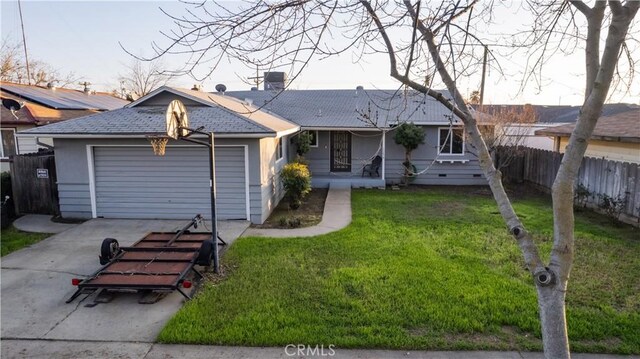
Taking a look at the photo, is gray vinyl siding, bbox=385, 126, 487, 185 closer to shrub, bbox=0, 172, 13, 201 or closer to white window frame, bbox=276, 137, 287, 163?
white window frame, bbox=276, 137, 287, 163

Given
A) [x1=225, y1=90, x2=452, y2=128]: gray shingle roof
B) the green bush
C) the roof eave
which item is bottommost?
the green bush

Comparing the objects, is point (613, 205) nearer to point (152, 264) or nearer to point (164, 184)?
point (152, 264)

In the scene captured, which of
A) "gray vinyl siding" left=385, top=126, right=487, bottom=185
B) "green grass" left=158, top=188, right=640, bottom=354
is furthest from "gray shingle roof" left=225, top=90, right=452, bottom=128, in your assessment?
"green grass" left=158, top=188, right=640, bottom=354

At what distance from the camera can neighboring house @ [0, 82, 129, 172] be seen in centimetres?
1413

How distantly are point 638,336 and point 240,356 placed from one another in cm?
449

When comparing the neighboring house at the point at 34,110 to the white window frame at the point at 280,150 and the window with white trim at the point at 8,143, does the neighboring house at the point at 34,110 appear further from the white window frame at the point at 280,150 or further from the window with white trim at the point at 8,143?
the white window frame at the point at 280,150

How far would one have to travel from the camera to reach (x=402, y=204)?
12758 mm

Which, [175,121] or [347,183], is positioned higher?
[175,121]

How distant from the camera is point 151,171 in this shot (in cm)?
1075

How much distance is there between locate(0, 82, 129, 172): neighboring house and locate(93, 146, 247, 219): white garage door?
8.04ft

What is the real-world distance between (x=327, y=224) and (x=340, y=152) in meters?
8.08

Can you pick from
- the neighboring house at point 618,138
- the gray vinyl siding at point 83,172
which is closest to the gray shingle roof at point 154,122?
the gray vinyl siding at point 83,172

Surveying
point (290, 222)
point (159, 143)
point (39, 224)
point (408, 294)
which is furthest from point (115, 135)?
point (408, 294)

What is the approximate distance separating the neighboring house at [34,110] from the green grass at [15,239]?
2.92 m
